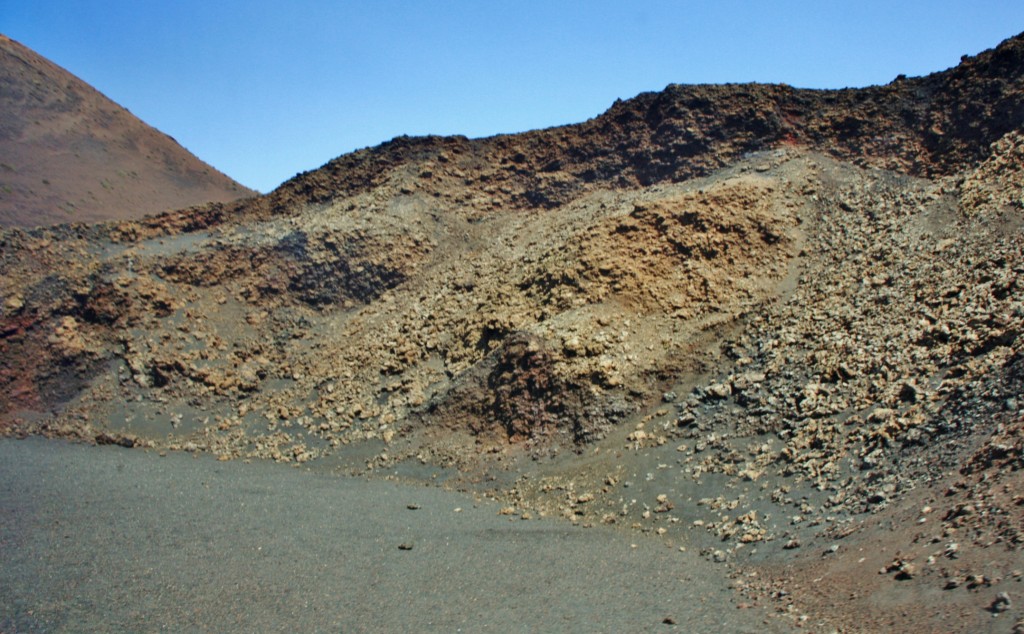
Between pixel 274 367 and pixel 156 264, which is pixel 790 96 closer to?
pixel 274 367

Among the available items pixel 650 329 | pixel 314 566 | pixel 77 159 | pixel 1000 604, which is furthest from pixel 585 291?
pixel 77 159

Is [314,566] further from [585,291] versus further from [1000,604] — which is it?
[585,291]

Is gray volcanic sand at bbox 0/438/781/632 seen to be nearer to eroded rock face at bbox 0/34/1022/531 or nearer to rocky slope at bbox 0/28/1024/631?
rocky slope at bbox 0/28/1024/631

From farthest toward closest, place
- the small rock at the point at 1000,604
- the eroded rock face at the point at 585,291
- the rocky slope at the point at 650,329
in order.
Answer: the eroded rock face at the point at 585,291 → the rocky slope at the point at 650,329 → the small rock at the point at 1000,604

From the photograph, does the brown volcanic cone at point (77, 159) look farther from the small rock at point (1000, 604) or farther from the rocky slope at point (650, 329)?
the small rock at point (1000, 604)

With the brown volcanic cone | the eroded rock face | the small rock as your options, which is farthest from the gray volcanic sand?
the brown volcanic cone

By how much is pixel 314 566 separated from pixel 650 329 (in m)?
8.44

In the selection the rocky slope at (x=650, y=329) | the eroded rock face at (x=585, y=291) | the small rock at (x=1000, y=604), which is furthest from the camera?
the eroded rock face at (x=585, y=291)

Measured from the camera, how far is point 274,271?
21.5 meters

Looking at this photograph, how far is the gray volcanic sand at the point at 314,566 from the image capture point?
7.44m

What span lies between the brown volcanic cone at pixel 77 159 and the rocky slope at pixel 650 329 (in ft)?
72.5

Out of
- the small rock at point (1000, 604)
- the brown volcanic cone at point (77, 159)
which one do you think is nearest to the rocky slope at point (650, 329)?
the small rock at point (1000, 604)

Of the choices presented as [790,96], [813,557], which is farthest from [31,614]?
[790,96]

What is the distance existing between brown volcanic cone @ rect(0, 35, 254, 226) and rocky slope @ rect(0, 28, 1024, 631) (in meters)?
22.1
